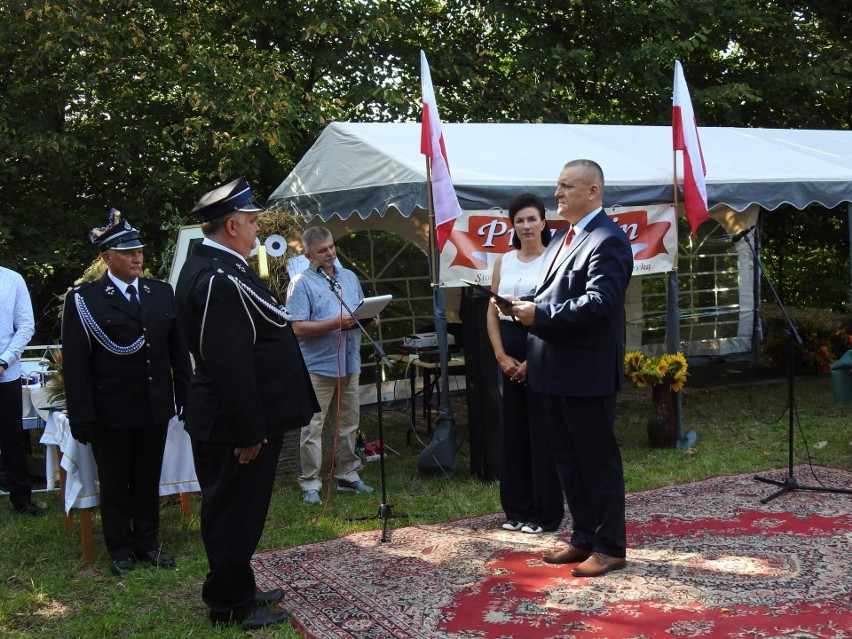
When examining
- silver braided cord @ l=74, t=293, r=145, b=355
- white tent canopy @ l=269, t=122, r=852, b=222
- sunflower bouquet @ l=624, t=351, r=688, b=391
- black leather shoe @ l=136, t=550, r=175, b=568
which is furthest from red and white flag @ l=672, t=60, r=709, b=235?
black leather shoe @ l=136, t=550, r=175, b=568

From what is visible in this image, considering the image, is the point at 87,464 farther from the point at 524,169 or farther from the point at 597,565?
the point at 524,169

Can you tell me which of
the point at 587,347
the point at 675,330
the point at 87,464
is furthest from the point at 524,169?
the point at 87,464

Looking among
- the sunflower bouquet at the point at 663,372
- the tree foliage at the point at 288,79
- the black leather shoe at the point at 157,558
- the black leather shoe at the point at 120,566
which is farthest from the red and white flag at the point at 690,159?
the black leather shoe at the point at 120,566

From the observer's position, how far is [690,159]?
6.83m

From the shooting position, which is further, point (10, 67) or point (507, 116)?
point (507, 116)

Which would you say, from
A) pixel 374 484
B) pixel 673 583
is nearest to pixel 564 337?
pixel 673 583

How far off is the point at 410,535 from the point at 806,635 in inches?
86.8

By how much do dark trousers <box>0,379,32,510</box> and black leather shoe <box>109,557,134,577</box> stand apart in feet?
5.16

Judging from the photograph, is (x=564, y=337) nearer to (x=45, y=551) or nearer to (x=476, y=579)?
(x=476, y=579)

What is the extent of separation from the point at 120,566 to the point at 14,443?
5.46 ft

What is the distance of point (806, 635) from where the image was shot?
3355 mm

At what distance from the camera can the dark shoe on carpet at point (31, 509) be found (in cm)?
582

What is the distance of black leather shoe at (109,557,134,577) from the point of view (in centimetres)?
453

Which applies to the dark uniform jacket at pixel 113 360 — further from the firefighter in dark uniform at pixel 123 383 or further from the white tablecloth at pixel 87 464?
the white tablecloth at pixel 87 464
